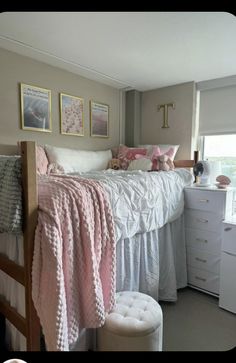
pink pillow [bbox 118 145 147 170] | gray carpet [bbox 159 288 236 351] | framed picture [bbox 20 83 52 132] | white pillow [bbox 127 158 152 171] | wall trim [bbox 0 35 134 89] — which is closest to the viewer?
gray carpet [bbox 159 288 236 351]

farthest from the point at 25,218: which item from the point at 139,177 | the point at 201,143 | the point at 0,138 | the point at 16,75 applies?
the point at 201,143

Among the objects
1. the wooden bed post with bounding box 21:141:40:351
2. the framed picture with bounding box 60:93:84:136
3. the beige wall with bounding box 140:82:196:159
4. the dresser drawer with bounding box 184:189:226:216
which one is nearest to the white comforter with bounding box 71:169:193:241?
the dresser drawer with bounding box 184:189:226:216

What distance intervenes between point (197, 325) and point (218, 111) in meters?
2.22

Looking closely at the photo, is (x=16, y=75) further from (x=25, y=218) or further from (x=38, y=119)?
(x=25, y=218)

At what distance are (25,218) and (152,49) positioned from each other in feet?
5.72

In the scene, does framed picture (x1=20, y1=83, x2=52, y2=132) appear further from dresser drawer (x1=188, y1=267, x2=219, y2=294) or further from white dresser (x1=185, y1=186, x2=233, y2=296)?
dresser drawer (x1=188, y1=267, x2=219, y2=294)

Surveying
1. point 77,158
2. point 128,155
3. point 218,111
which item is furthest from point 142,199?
point 218,111

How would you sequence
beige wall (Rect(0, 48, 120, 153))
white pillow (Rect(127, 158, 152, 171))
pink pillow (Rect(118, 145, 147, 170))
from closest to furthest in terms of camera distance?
beige wall (Rect(0, 48, 120, 153)) → white pillow (Rect(127, 158, 152, 171)) → pink pillow (Rect(118, 145, 147, 170))

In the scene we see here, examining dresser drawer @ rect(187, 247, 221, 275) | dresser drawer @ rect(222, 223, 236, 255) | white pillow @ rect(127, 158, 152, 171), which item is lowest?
dresser drawer @ rect(187, 247, 221, 275)

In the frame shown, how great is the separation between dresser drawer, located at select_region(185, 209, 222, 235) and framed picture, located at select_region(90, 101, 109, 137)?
1.51m

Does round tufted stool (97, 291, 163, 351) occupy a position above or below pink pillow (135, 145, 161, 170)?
below

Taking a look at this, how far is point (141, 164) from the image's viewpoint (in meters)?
2.42

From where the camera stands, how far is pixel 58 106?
2480mm

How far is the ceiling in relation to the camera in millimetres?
1501
